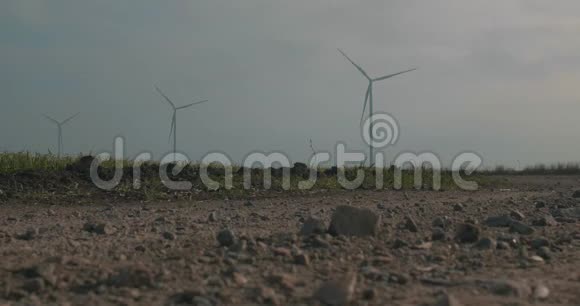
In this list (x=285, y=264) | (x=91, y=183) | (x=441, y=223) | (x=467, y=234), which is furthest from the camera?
(x=91, y=183)

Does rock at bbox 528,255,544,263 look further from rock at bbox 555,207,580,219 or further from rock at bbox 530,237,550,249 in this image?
rock at bbox 555,207,580,219

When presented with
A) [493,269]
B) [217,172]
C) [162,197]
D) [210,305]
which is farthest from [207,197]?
[210,305]

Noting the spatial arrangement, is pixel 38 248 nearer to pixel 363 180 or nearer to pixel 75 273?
pixel 75 273

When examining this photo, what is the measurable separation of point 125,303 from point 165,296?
0.68 ft

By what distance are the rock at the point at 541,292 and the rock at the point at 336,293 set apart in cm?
96

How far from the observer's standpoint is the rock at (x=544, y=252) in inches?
198

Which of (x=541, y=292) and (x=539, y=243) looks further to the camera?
(x=539, y=243)

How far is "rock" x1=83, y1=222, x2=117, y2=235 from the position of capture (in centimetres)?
605

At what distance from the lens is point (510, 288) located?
12.4ft

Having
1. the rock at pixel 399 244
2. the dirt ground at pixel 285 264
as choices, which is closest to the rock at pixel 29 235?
the dirt ground at pixel 285 264

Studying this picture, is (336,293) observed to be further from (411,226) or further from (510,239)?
(411,226)

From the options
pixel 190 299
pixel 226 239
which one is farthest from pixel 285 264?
pixel 190 299

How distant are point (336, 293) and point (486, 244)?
207cm

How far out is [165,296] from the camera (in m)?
3.61
